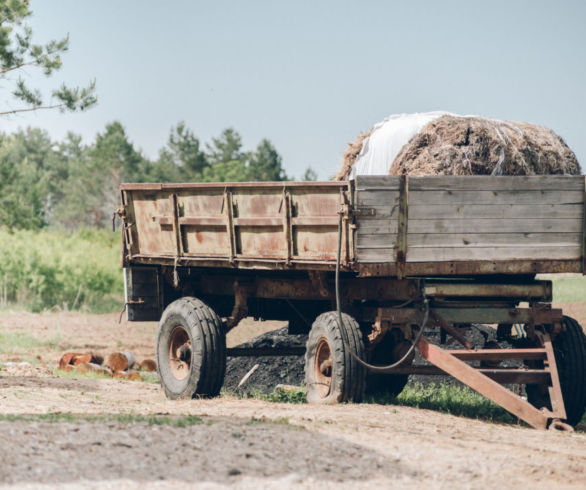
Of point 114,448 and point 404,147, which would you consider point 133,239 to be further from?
point 114,448

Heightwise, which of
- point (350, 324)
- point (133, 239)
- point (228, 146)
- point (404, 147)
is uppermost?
point (228, 146)

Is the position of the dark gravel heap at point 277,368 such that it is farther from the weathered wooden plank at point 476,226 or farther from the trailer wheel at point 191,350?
the weathered wooden plank at point 476,226

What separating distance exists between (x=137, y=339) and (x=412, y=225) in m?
12.7

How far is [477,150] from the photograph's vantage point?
11602 millimetres

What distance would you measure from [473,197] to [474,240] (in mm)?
395

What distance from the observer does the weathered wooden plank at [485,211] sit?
8406 millimetres

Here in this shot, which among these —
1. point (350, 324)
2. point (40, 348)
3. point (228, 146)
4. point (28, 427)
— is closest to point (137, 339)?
point (40, 348)

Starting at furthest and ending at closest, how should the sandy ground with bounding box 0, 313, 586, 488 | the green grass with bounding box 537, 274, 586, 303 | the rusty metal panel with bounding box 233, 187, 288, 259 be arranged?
the green grass with bounding box 537, 274, 586, 303 < the rusty metal panel with bounding box 233, 187, 288, 259 < the sandy ground with bounding box 0, 313, 586, 488

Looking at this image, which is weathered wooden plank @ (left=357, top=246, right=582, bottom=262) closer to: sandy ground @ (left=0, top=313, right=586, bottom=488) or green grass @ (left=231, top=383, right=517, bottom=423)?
sandy ground @ (left=0, top=313, right=586, bottom=488)

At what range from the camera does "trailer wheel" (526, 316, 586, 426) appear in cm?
916

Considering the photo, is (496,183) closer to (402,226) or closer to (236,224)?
(402,226)

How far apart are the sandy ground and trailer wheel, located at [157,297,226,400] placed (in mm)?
1147

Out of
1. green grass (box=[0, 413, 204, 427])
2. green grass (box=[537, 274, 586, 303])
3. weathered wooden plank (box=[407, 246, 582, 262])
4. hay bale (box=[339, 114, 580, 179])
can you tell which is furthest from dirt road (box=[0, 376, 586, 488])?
green grass (box=[537, 274, 586, 303])

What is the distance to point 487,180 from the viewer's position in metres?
8.62
